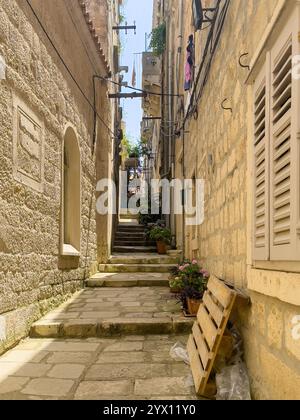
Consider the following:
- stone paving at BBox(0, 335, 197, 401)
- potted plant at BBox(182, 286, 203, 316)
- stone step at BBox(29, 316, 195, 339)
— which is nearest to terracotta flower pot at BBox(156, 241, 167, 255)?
potted plant at BBox(182, 286, 203, 316)

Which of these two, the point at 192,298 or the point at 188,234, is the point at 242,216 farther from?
the point at 188,234

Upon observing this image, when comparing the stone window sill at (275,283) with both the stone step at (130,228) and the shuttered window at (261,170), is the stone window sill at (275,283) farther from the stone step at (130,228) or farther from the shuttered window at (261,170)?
the stone step at (130,228)

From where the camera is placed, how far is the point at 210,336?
2.79 metres

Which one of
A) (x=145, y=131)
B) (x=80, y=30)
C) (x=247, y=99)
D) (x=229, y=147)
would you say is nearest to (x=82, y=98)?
(x=80, y=30)

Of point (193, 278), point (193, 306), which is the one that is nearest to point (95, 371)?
point (193, 306)

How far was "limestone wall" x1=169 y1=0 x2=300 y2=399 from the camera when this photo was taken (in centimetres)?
201

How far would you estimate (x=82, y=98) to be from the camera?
634cm

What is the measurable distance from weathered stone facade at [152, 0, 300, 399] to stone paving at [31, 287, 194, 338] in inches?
30.0

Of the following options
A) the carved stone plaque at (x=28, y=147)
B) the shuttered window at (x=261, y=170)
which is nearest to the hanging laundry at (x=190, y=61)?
the carved stone plaque at (x=28, y=147)

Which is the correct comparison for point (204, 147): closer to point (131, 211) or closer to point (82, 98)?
point (82, 98)

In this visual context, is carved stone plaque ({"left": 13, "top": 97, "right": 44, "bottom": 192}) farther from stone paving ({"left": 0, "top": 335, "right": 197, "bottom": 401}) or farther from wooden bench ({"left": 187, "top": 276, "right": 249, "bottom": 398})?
wooden bench ({"left": 187, "top": 276, "right": 249, "bottom": 398})

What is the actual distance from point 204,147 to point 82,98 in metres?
2.38

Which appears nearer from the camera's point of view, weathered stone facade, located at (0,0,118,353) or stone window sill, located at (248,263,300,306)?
stone window sill, located at (248,263,300,306)
